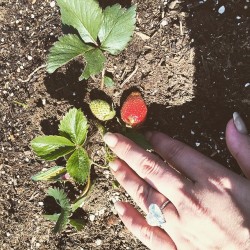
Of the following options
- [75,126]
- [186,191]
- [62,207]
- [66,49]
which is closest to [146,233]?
[186,191]

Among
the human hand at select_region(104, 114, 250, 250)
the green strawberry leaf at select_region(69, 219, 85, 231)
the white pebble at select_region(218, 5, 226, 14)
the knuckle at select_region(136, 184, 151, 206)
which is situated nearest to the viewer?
the human hand at select_region(104, 114, 250, 250)

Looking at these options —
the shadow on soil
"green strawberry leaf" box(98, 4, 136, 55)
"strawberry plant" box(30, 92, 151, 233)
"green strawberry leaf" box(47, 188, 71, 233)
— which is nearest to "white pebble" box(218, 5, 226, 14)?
the shadow on soil

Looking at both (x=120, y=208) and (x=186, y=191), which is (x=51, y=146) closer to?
(x=120, y=208)

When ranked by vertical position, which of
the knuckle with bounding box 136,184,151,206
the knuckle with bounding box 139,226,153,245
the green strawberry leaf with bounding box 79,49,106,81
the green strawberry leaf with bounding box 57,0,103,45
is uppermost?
the green strawberry leaf with bounding box 57,0,103,45

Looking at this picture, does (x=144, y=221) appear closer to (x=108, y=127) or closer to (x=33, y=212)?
(x=108, y=127)

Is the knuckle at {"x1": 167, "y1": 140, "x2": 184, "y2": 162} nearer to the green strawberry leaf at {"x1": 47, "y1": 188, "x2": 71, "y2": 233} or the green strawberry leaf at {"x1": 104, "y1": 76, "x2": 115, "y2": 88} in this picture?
the green strawberry leaf at {"x1": 104, "y1": 76, "x2": 115, "y2": 88}

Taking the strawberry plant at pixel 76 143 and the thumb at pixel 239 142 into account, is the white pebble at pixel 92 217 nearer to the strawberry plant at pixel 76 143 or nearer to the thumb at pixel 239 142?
the strawberry plant at pixel 76 143
